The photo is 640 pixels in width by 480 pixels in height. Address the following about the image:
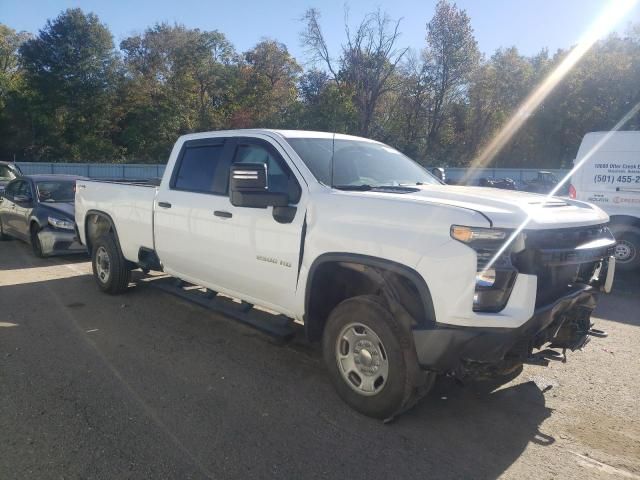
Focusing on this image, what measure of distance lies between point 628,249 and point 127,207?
7.92 meters

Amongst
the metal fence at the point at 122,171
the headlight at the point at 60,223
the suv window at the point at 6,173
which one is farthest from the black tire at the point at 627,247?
the metal fence at the point at 122,171

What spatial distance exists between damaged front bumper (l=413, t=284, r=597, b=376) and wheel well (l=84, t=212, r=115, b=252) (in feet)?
16.6

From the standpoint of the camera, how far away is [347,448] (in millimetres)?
3324

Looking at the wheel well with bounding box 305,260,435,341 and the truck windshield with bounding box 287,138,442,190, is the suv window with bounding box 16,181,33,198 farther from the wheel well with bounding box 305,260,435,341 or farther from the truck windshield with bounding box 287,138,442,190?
the wheel well with bounding box 305,260,435,341

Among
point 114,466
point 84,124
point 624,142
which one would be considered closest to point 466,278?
point 114,466

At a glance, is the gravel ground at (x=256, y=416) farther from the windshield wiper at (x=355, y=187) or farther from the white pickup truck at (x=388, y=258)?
the windshield wiper at (x=355, y=187)

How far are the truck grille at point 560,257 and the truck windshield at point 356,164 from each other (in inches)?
55.0

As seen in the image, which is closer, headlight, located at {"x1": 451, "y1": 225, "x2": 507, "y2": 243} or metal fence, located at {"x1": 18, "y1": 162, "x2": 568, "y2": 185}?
headlight, located at {"x1": 451, "y1": 225, "x2": 507, "y2": 243}

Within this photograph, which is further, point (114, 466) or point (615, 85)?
point (615, 85)

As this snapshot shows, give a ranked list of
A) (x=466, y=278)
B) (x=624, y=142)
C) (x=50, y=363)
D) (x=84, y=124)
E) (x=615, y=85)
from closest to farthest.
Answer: (x=466, y=278)
(x=50, y=363)
(x=624, y=142)
(x=615, y=85)
(x=84, y=124)

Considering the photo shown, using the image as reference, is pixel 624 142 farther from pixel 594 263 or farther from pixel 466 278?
pixel 466 278

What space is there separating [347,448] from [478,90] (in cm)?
3958

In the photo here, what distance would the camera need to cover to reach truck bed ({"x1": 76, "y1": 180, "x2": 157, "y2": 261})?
237 inches

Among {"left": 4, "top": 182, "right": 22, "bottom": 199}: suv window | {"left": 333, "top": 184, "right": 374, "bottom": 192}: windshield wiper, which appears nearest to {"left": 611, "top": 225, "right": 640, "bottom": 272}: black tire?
{"left": 333, "top": 184, "right": 374, "bottom": 192}: windshield wiper
